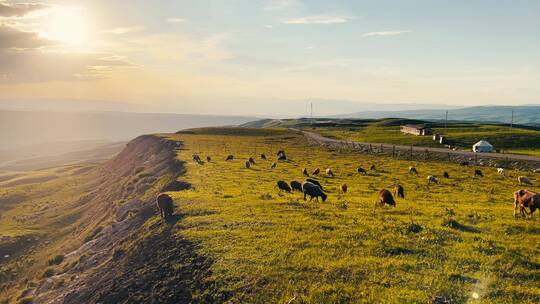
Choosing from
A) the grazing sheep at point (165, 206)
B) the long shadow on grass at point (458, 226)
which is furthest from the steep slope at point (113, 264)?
the long shadow on grass at point (458, 226)

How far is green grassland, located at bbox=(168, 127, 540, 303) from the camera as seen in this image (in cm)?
1471

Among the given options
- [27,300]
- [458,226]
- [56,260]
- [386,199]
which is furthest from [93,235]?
[458,226]

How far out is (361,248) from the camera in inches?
731

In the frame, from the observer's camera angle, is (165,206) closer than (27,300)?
No

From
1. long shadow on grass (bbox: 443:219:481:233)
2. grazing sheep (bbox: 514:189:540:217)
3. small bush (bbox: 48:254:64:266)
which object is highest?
grazing sheep (bbox: 514:189:540:217)

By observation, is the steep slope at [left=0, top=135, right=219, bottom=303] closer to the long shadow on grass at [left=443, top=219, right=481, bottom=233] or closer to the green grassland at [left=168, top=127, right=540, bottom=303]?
the green grassland at [left=168, top=127, right=540, bottom=303]

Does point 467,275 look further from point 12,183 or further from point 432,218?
point 12,183

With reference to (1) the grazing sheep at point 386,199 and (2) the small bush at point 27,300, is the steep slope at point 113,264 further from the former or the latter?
(1) the grazing sheep at point 386,199

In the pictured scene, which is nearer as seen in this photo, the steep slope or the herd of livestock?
the steep slope

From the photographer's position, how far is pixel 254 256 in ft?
60.5

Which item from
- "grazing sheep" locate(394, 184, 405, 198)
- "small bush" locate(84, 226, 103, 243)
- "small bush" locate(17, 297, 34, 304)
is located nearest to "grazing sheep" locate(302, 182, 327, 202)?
"grazing sheep" locate(394, 184, 405, 198)

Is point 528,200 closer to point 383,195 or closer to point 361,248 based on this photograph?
point 383,195

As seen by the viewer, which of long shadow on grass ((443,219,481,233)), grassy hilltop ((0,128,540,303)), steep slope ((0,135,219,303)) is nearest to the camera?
grassy hilltop ((0,128,540,303))

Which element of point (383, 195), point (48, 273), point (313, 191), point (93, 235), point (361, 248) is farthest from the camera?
point (93, 235)
